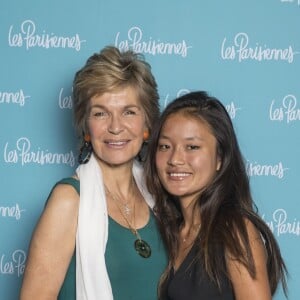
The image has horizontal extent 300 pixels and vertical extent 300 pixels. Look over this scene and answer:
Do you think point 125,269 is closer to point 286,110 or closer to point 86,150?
point 86,150

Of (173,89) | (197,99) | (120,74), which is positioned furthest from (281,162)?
(120,74)

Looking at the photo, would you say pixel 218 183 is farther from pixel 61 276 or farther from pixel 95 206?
pixel 61 276

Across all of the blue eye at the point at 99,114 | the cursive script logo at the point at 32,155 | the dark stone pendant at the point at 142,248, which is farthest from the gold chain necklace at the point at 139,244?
the cursive script logo at the point at 32,155

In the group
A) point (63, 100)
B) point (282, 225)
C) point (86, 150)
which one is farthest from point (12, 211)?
point (282, 225)

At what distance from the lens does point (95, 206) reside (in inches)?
67.9

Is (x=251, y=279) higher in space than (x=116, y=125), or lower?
lower

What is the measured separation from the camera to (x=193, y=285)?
166 cm

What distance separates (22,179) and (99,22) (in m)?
0.64

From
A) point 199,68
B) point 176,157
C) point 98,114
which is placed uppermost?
point 199,68

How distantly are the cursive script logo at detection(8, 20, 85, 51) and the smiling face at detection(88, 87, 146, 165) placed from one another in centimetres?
62

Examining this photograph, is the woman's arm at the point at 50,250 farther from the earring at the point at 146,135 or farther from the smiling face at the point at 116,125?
the earring at the point at 146,135

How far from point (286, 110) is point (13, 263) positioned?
1.16 metres

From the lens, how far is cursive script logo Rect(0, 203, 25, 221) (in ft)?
7.84

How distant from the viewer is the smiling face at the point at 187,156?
1.79m
